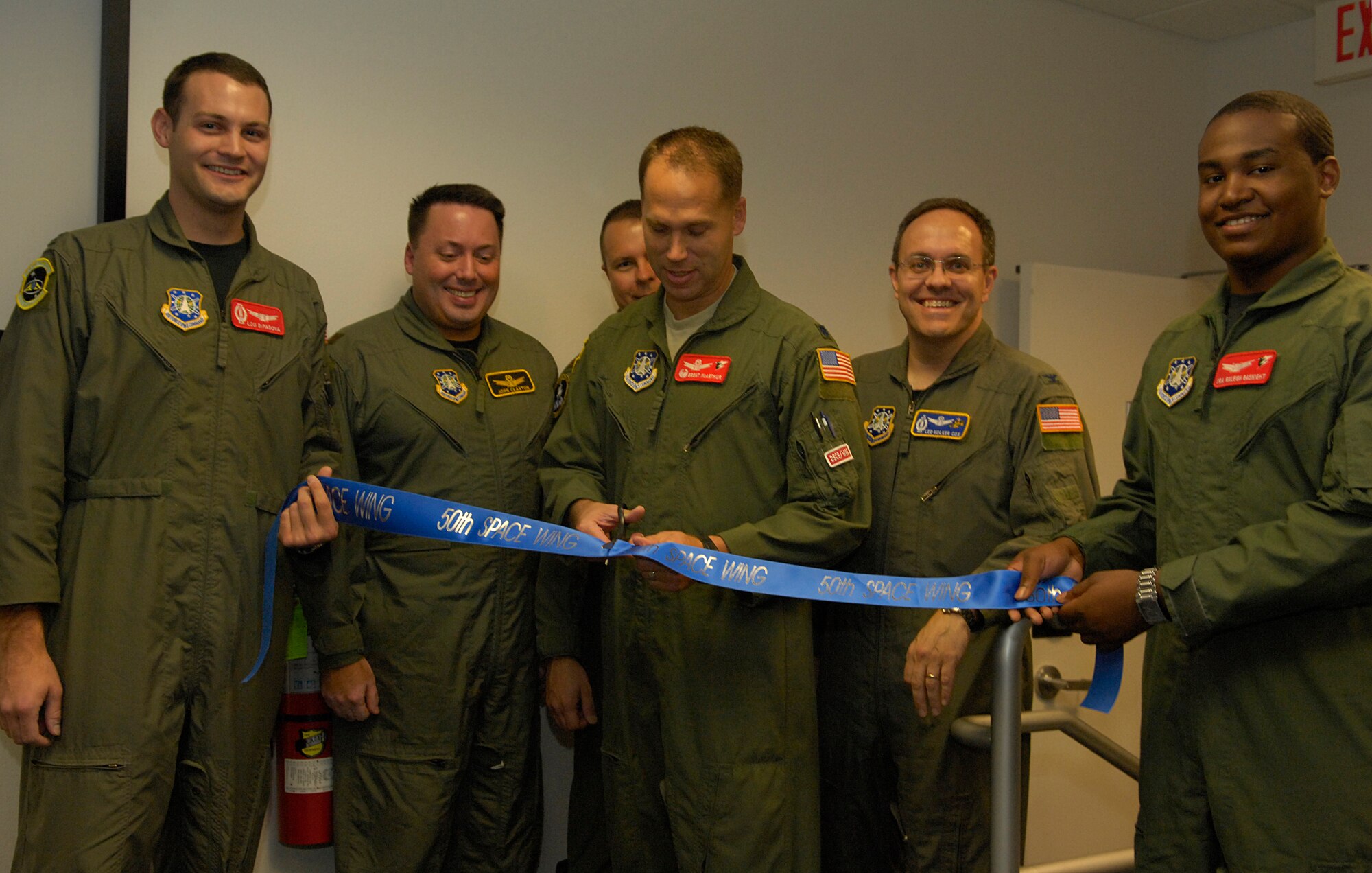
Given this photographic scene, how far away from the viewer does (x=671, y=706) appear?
229cm

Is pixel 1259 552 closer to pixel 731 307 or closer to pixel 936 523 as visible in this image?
pixel 936 523

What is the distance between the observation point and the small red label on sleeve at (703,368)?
2381mm

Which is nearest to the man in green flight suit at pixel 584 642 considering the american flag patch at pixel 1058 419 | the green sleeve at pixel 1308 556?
the american flag patch at pixel 1058 419

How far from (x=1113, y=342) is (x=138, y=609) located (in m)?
3.84

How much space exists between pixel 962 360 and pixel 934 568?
57 centimetres

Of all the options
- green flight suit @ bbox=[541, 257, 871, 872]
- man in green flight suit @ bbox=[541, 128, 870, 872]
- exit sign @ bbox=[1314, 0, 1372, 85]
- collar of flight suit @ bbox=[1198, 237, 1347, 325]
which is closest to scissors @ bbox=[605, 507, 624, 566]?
man in green flight suit @ bbox=[541, 128, 870, 872]

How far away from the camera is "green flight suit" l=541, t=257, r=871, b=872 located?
224cm

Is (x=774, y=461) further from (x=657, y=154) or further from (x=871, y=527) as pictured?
(x=657, y=154)

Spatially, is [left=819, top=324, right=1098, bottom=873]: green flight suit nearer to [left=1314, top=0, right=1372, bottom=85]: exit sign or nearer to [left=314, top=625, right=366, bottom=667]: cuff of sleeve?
[left=314, top=625, right=366, bottom=667]: cuff of sleeve

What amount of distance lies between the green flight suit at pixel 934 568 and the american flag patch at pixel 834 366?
14.3 inches

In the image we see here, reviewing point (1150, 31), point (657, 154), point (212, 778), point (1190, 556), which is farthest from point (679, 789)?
point (1150, 31)

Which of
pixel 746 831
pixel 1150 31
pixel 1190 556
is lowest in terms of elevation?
pixel 746 831

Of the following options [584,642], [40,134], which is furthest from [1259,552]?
[40,134]

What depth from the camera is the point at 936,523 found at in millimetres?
2609
